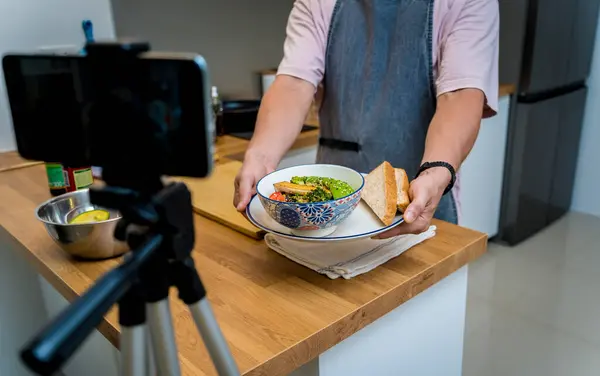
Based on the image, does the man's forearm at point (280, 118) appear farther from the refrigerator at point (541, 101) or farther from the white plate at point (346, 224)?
the refrigerator at point (541, 101)

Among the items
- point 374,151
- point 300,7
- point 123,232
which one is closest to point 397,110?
point 374,151

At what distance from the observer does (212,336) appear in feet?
1.43

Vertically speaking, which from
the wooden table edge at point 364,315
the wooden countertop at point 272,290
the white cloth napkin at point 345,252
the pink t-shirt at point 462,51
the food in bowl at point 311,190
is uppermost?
the pink t-shirt at point 462,51

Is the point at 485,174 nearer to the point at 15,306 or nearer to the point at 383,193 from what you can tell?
the point at 383,193

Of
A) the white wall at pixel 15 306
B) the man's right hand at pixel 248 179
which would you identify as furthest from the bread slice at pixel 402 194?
the white wall at pixel 15 306

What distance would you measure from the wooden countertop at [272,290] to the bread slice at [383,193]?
3.9 inches

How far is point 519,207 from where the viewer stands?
8.25 ft

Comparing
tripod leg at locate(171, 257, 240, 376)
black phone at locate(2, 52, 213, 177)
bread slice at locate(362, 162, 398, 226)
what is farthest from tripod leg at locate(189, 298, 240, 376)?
bread slice at locate(362, 162, 398, 226)

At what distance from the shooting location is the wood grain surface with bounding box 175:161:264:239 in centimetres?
95

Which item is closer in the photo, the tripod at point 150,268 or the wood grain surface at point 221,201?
the tripod at point 150,268

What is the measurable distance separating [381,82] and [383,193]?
0.46 metres

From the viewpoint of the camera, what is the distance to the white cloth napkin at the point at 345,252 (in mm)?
784

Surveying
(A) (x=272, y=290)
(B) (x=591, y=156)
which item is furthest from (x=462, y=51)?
(B) (x=591, y=156)

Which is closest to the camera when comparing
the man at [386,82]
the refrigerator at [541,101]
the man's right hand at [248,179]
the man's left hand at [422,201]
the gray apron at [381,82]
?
the man's left hand at [422,201]
